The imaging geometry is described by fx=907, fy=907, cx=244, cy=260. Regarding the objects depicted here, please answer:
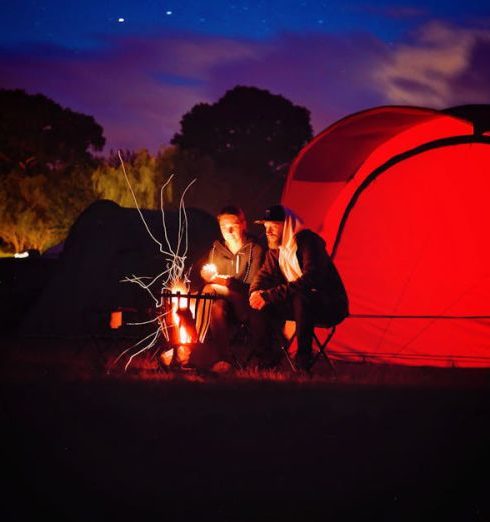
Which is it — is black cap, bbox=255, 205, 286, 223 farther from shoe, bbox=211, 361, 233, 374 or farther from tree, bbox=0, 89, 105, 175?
tree, bbox=0, 89, 105, 175

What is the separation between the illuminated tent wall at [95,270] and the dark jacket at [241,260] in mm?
2130

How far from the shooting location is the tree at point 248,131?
1825 inches

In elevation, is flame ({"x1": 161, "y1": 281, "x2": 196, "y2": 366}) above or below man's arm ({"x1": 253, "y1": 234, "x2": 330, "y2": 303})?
below

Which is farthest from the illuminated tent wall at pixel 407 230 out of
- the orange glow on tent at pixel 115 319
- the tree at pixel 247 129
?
the tree at pixel 247 129

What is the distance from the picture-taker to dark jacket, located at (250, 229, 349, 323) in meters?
7.38

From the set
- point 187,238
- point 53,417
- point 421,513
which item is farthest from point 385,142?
point 421,513

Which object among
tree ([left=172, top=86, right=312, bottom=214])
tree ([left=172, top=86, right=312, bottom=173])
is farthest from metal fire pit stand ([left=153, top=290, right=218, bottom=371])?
tree ([left=172, top=86, right=312, bottom=173])

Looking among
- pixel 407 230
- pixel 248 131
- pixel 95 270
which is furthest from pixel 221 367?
pixel 248 131

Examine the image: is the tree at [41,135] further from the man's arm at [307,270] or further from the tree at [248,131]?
the man's arm at [307,270]

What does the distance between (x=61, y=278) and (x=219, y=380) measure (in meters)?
3.86

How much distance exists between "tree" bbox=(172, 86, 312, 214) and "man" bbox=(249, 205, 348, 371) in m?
37.4

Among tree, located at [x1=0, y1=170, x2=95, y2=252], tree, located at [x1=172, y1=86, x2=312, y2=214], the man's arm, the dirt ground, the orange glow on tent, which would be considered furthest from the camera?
tree, located at [x1=172, y1=86, x2=312, y2=214]

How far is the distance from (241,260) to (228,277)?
1.03ft

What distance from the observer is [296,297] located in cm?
740
